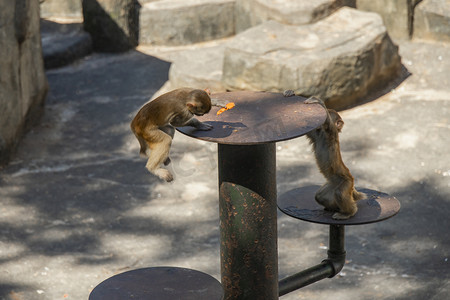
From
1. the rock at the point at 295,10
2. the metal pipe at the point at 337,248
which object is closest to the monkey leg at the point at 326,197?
the metal pipe at the point at 337,248

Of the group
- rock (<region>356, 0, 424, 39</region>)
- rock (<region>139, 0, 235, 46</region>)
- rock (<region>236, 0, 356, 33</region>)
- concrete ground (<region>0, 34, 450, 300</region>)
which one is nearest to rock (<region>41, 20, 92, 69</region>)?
rock (<region>139, 0, 235, 46</region>)

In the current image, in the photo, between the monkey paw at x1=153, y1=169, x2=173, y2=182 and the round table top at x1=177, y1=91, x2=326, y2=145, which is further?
the monkey paw at x1=153, y1=169, x2=173, y2=182

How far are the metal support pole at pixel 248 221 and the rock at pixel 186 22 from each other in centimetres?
812

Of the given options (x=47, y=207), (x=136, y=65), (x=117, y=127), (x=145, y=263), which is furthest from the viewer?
(x=136, y=65)

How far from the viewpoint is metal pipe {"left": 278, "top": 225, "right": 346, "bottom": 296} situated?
3605 mm

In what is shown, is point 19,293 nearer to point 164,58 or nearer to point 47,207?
point 47,207

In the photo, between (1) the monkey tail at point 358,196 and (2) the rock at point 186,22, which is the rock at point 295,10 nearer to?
(2) the rock at point 186,22

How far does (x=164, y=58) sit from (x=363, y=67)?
3188 mm

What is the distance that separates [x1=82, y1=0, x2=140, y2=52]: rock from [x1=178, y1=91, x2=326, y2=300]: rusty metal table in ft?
26.1

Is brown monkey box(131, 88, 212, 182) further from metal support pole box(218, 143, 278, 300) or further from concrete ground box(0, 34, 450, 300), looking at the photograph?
concrete ground box(0, 34, 450, 300)

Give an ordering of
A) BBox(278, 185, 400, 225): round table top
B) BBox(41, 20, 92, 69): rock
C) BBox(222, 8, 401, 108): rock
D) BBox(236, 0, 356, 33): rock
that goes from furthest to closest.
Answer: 1. BBox(41, 20, 92, 69): rock
2. BBox(236, 0, 356, 33): rock
3. BBox(222, 8, 401, 108): rock
4. BBox(278, 185, 400, 225): round table top

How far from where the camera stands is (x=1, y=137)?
754 cm

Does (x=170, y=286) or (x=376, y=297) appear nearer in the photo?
(x=170, y=286)

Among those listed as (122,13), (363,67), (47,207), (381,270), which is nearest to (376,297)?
(381,270)
